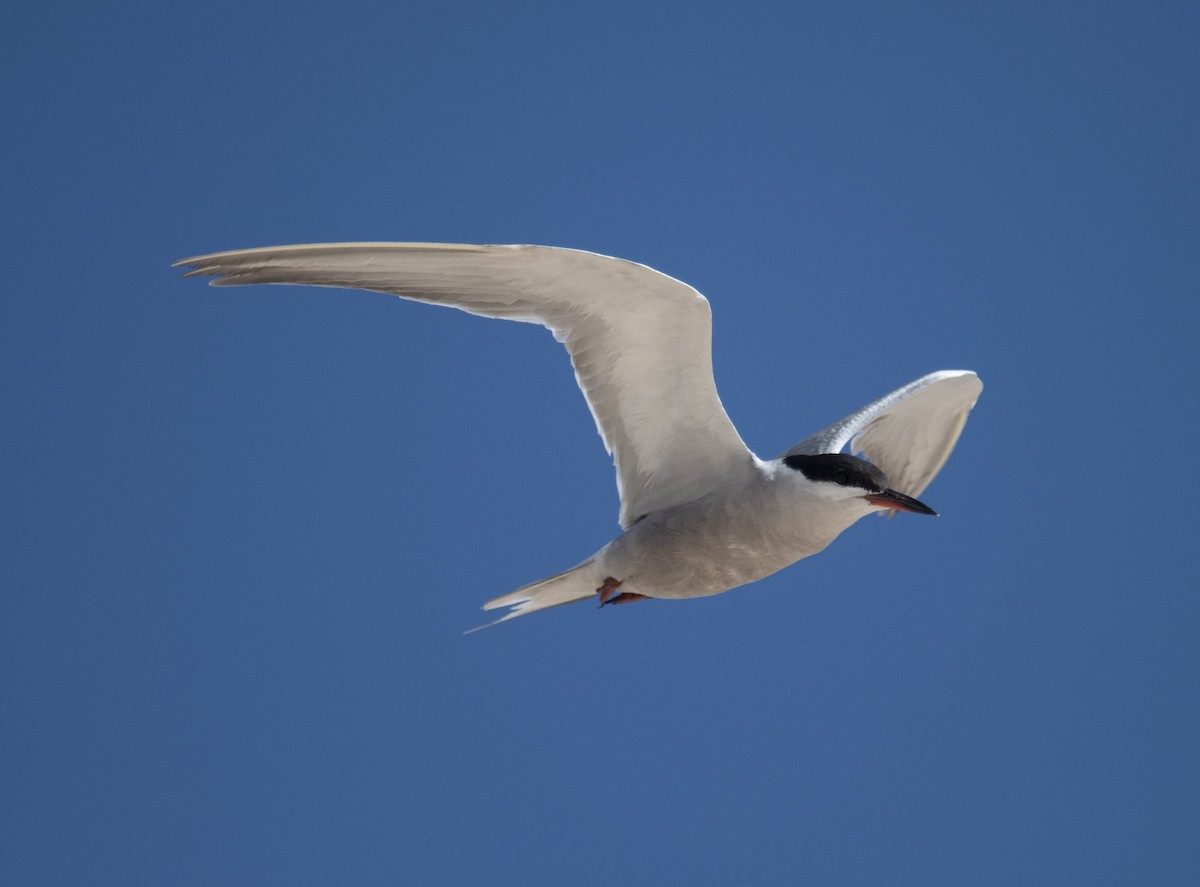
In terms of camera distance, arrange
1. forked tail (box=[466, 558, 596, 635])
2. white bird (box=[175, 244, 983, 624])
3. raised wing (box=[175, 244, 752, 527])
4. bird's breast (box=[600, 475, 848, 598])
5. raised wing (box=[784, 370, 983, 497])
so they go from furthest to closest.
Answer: raised wing (box=[784, 370, 983, 497])
forked tail (box=[466, 558, 596, 635])
bird's breast (box=[600, 475, 848, 598])
white bird (box=[175, 244, 983, 624])
raised wing (box=[175, 244, 752, 527])

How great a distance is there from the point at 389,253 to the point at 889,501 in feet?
4.66

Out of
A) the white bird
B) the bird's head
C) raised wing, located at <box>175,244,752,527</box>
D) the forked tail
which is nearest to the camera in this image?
raised wing, located at <box>175,244,752,527</box>

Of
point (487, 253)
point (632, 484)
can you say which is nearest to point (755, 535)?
point (632, 484)

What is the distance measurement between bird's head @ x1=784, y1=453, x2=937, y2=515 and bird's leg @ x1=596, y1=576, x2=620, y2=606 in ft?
2.37

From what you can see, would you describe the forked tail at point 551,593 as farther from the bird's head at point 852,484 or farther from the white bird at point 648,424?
the bird's head at point 852,484

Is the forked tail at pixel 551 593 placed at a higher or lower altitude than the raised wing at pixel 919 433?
lower

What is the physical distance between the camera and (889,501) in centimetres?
320

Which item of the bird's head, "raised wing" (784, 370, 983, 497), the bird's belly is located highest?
"raised wing" (784, 370, 983, 497)

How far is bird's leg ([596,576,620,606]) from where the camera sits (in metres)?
3.65

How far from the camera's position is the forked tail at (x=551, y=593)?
3654 mm

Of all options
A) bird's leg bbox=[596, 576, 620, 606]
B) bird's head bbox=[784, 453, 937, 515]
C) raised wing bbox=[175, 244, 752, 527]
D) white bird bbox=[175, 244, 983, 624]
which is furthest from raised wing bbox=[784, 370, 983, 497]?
bird's leg bbox=[596, 576, 620, 606]

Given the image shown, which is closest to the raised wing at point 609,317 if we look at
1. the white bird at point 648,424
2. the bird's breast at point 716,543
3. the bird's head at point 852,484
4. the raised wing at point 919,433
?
the white bird at point 648,424

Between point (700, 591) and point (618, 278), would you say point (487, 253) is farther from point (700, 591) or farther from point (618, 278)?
point (700, 591)

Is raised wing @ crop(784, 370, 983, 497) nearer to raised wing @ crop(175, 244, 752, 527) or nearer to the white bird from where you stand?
the white bird
